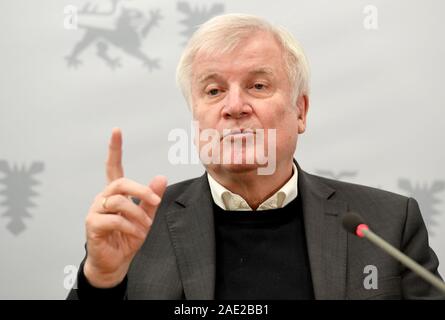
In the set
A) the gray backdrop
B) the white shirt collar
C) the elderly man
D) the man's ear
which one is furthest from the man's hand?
the gray backdrop

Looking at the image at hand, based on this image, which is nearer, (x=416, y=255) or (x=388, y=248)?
(x=388, y=248)

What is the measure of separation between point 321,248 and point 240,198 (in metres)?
0.26

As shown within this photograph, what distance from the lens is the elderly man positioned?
1.45 m

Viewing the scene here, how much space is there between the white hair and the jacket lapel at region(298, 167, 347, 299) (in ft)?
0.91

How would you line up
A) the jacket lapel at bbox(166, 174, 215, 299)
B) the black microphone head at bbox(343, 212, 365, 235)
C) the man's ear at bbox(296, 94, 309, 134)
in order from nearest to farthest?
the black microphone head at bbox(343, 212, 365, 235) < the jacket lapel at bbox(166, 174, 215, 299) < the man's ear at bbox(296, 94, 309, 134)

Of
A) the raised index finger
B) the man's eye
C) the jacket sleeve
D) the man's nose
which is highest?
the man's eye

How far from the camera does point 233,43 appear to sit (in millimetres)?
1561

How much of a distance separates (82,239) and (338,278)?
936 mm

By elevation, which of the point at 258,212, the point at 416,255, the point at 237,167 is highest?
the point at 237,167

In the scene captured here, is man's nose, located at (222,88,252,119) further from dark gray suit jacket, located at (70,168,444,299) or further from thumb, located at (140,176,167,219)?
thumb, located at (140,176,167,219)

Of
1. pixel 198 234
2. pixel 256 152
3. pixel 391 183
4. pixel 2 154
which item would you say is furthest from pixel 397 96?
pixel 2 154

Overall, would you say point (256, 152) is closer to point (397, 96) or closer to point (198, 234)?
point (198, 234)

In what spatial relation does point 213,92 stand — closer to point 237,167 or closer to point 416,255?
point 237,167

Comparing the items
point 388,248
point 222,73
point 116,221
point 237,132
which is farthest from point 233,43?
point 388,248
